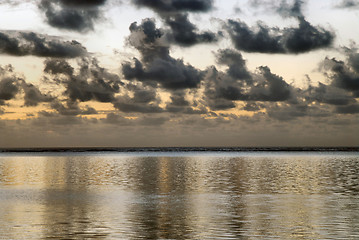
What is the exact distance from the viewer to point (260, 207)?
37406 millimetres

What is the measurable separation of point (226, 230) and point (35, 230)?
34.2ft

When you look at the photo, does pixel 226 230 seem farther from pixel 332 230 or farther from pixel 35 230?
pixel 35 230

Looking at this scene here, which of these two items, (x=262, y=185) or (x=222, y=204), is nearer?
(x=222, y=204)

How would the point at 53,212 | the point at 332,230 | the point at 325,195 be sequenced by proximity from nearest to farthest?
1. the point at 332,230
2. the point at 53,212
3. the point at 325,195

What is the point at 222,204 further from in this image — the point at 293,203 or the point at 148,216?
the point at 148,216

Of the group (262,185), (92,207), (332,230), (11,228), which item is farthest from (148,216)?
(262,185)

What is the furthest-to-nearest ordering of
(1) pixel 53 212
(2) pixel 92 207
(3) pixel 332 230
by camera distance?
1. (2) pixel 92 207
2. (1) pixel 53 212
3. (3) pixel 332 230

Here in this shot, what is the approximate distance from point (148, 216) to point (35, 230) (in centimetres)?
806

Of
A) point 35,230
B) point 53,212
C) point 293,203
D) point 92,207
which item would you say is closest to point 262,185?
point 293,203

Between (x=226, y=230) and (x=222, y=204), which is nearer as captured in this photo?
(x=226, y=230)

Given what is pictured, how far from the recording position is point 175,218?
32.3 m

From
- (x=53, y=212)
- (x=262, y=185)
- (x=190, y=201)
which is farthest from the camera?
(x=262, y=185)

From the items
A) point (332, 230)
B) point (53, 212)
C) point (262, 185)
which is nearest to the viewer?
point (332, 230)

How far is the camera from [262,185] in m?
57.1
